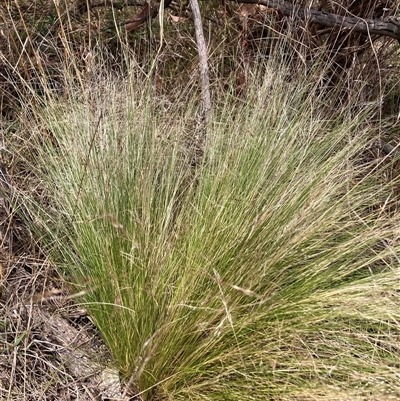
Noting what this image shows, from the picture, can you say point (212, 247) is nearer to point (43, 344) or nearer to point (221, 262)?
point (221, 262)

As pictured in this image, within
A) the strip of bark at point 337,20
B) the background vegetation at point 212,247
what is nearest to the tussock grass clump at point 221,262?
the background vegetation at point 212,247

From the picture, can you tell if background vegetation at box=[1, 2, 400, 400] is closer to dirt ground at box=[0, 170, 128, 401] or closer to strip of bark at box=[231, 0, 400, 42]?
dirt ground at box=[0, 170, 128, 401]

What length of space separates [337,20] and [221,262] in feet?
3.76

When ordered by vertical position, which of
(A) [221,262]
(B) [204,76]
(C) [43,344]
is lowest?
(C) [43,344]

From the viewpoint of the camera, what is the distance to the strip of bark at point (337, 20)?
1.96 meters

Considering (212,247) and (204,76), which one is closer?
(212,247)

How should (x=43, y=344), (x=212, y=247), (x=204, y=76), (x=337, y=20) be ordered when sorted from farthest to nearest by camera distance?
(x=337, y=20) < (x=204, y=76) < (x=43, y=344) < (x=212, y=247)

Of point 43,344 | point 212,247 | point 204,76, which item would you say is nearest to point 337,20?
point 204,76

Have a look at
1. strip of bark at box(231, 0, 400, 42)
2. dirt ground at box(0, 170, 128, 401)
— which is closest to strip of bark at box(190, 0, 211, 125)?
strip of bark at box(231, 0, 400, 42)

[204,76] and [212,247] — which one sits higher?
[204,76]

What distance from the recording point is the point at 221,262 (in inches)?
48.5

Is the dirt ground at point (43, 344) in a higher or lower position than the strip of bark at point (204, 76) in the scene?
lower

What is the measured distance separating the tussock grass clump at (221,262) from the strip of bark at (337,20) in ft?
2.03

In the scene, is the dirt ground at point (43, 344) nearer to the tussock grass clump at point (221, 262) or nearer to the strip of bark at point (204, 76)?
the tussock grass clump at point (221, 262)
